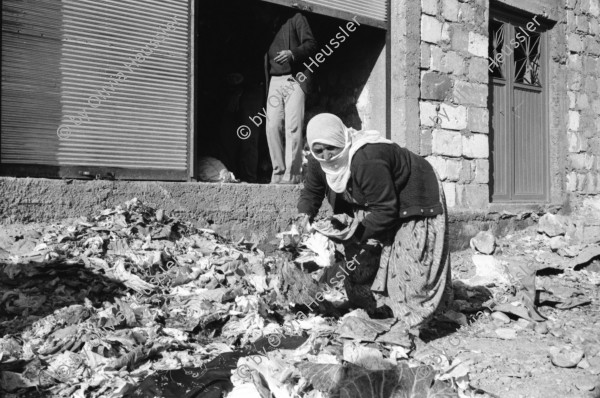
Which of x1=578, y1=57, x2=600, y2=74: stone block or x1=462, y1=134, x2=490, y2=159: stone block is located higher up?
x1=578, y1=57, x2=600, y2=74: stone block

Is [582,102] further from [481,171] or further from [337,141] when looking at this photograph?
[337,141]

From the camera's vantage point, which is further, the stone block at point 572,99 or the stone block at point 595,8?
the stone block at point 595,8

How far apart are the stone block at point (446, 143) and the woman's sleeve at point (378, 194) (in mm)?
3514

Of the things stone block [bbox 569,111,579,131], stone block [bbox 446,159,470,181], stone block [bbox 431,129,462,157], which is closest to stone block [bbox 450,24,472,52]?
stone block [bbox 431,129,462,157]

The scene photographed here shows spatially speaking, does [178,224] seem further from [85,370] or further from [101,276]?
[85,370]

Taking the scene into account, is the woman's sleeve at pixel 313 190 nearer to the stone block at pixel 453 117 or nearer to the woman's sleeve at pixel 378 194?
the woman's sleeve at pixel 378 194

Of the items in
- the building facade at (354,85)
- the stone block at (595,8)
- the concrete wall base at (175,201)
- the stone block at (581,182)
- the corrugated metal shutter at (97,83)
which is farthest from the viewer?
the stone block at (595,8)

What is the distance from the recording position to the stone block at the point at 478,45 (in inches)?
311

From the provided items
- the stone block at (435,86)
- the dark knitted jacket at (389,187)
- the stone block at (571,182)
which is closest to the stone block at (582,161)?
the stone block at (571,182)

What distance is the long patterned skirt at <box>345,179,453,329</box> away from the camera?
4.23 meters

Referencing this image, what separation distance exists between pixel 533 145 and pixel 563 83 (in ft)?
3.35

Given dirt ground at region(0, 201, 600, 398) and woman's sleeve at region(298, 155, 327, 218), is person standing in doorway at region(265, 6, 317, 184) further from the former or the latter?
woman's sleeve at region(298, 155, 327, 218)

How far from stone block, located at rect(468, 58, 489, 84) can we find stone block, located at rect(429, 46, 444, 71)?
1.74ft

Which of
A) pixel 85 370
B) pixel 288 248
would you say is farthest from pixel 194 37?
pixel 85 370
